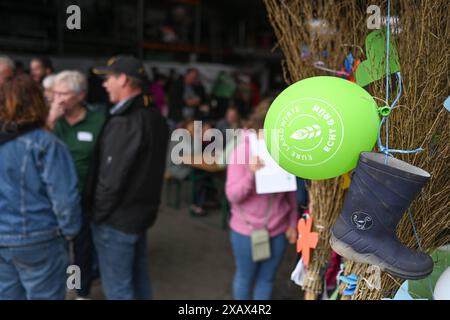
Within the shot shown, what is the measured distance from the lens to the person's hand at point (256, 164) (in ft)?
7.19

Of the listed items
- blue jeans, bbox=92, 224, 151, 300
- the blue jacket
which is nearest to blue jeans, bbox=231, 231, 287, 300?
blue jeans, bbox=92, 224, 151, 300

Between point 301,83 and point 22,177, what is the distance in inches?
55.6

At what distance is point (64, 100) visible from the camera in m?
2.75

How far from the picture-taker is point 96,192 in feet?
7.98

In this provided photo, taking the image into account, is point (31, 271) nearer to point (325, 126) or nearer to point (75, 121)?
point (75, 121)

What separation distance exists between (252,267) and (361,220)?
4.94 feet

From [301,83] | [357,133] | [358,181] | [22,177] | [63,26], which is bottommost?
[22,177]

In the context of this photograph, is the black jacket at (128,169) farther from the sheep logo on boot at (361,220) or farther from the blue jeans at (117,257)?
the sheep logo on boot at (361,220)

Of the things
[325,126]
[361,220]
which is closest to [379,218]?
[361,220]

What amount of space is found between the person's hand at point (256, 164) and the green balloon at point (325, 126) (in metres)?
0.96

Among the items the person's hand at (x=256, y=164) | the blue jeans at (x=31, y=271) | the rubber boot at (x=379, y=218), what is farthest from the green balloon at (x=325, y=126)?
the blue jeans at (x=31, y=271)

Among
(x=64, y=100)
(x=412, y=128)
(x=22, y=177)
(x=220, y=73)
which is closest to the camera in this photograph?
(x=412, y=128)

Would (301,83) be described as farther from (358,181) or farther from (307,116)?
(358,181)
